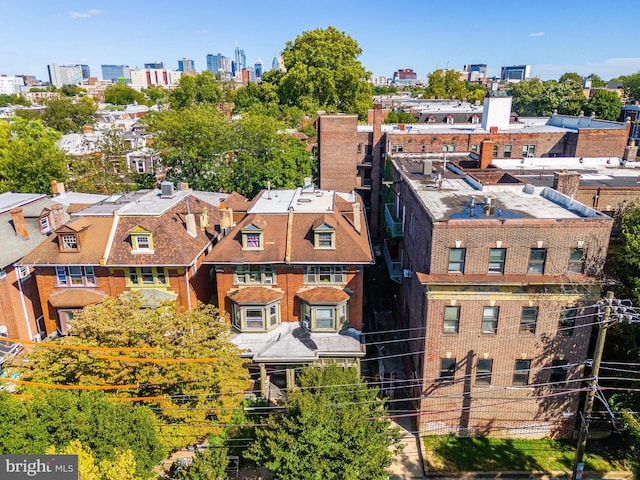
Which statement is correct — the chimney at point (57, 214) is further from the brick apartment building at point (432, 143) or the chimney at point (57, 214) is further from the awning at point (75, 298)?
the brick apartment building at point (432, 143)

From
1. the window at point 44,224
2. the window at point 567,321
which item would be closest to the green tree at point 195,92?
the window at point 44,224

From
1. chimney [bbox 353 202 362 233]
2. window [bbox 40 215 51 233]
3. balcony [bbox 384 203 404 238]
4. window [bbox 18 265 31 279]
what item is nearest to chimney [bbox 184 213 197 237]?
chimney [bbox 353 202 362 233]

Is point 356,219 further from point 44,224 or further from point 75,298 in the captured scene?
point 44,224

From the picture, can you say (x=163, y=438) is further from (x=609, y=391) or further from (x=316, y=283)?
(x=609, y=391)

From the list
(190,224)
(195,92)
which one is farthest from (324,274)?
(195,92)

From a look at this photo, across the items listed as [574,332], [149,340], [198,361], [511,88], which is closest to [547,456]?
[574,332]

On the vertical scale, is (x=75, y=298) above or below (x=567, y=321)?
below

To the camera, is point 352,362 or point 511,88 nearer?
point 352,362
